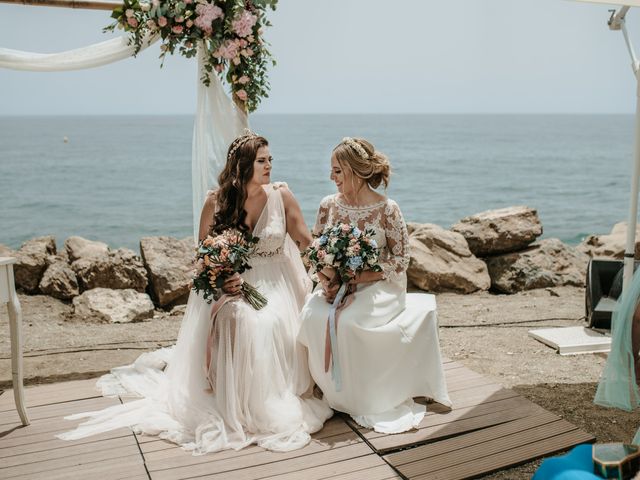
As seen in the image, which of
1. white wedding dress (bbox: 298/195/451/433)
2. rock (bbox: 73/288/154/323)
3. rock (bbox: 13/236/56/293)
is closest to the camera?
white wedding dress (bbox: 298/195/451/433)

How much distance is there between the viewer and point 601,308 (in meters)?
6.79

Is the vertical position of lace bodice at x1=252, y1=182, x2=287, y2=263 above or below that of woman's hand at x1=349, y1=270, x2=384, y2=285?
above

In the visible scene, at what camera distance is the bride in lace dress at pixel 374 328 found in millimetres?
4750

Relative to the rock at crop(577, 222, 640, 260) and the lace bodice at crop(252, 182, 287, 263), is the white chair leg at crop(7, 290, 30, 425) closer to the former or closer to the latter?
the lace bodice at crop(252, 182, 287, 263)

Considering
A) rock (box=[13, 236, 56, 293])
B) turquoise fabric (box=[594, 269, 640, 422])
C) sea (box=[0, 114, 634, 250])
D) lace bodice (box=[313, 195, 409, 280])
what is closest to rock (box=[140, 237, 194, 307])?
rock (box=[13, 236, 56, 293])

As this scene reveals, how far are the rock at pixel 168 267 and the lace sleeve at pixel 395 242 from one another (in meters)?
4.22

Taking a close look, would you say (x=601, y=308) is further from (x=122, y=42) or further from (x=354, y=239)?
(x=122, y=42)

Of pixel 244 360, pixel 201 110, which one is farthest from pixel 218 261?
pixel 201 110

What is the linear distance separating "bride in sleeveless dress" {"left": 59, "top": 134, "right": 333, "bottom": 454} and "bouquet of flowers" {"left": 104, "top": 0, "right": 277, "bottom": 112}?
80 cm

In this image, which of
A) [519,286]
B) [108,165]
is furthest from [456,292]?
[108,165]

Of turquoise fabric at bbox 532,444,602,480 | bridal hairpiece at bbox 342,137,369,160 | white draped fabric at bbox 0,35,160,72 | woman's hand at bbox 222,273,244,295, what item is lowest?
turquoise fabric at bbox 532,444,602,480

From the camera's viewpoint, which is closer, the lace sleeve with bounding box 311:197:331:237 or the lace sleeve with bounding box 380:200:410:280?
the lace sleeve with bounding box 380:200:410:280

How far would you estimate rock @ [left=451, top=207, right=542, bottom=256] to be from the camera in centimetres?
1016

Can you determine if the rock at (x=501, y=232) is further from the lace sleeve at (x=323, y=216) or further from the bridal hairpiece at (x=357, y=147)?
the bridal hairpiece at (x=357, y=147)
